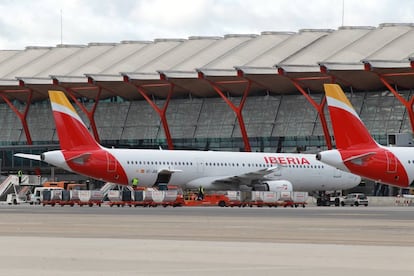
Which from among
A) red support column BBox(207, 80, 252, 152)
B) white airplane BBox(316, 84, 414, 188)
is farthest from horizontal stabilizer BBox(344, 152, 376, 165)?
red support column BBox(207, 80, 252, 152)

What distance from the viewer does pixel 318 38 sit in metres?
→ 122

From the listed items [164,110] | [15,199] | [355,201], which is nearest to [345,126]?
[355,201]

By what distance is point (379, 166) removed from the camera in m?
66.2

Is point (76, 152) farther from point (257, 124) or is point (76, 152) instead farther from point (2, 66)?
point (2, 66)

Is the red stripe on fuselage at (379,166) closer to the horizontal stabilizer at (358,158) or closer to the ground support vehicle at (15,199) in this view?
the horizontal stabilizer at (358,158)

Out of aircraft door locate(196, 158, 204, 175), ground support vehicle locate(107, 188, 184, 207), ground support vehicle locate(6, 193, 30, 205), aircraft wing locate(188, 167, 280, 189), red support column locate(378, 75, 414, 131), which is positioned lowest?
ground support vehicle locate(107, 188, 184, 207)

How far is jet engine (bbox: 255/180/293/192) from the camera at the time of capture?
81562 mm

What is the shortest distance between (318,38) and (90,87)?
2652cm

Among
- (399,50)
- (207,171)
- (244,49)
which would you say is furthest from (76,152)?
(244,49)

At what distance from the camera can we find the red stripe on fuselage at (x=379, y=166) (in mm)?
65750

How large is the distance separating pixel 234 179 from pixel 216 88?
35.2 metres

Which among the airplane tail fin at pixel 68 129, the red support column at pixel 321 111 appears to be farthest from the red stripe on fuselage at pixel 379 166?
the red support column at pixel 321 111

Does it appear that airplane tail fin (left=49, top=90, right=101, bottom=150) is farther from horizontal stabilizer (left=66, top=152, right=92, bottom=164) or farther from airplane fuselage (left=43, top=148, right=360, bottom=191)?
horizontal stabilizer (left=66, top=152, right=92, bottom=164)

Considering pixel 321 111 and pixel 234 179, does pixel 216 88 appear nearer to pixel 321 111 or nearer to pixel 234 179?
pixel 321 111
